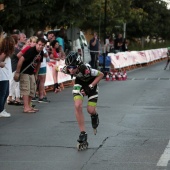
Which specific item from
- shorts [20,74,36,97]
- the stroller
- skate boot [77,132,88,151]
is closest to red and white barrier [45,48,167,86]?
the stroller

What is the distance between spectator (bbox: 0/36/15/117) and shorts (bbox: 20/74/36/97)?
778 millimetres

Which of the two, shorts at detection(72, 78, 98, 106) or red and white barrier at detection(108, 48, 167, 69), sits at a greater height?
shorts at detection(72, 78, 98, 106)

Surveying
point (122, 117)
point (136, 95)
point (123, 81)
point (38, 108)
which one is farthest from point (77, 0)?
point (122, 117)

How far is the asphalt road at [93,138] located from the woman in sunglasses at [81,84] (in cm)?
→ 33

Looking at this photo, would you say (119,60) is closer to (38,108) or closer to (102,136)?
(38,108)

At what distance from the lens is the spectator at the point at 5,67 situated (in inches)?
454

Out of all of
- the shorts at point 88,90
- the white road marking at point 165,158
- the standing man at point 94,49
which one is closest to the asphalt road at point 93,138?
the white road marking at point 165,158

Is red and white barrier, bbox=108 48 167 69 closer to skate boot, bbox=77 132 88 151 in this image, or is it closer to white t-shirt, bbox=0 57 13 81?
white t-shirt, bbox=0 57 13 81

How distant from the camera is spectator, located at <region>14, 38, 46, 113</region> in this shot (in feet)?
43.4

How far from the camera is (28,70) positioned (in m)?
13.6

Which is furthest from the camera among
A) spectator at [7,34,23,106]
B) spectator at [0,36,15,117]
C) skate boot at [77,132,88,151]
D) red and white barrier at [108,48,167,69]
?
red and white barrier at [108,48,167,69]

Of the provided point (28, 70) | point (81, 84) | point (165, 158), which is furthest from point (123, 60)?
point (165, 158)

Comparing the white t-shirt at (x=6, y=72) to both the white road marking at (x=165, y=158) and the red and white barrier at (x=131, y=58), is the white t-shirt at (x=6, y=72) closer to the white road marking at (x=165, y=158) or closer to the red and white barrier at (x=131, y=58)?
the white road marking at (x=165, y=158)

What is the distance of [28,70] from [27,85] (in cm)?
35
